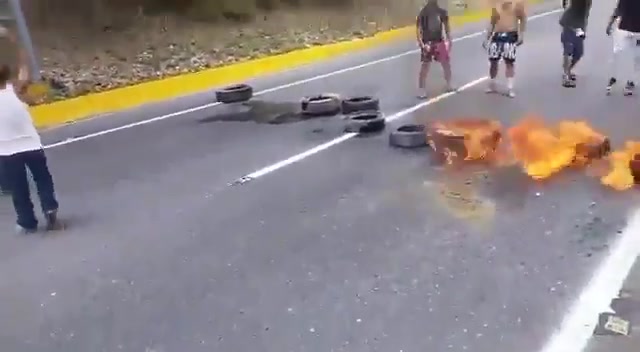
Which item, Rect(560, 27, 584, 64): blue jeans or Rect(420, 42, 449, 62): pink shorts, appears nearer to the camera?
Rect(420, 42, 449, 62): pink shorts

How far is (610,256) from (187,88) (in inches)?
398

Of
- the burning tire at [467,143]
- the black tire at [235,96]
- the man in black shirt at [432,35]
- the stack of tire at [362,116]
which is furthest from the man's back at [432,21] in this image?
the burning tire at [467,143]

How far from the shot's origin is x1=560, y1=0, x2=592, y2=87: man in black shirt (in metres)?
11.4

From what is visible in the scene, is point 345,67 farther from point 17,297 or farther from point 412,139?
point 17,297

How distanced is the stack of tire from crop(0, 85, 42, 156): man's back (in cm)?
402

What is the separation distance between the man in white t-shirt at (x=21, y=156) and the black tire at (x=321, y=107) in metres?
4.65

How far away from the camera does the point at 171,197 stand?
6836 millimetres

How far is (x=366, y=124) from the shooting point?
8.91 meters

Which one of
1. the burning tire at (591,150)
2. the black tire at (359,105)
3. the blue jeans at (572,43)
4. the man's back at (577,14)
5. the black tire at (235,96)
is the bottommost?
the black tire at (235,96)

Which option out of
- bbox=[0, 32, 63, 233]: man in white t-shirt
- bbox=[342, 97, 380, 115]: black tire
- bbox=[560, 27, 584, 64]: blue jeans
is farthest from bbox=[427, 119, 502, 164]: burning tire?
bbox=[560, 27, 584, 64]: blue jeans

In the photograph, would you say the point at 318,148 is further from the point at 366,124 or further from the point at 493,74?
the point at 493,74

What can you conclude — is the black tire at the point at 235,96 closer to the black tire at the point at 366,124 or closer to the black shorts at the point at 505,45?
the black tire at the point at 366,124

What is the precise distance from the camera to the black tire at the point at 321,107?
10.2 metres

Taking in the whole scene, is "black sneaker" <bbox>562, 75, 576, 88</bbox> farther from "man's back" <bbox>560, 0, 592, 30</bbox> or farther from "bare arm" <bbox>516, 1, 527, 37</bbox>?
"bare arm" <bbox>516, 1, 527, 37</bbox>
